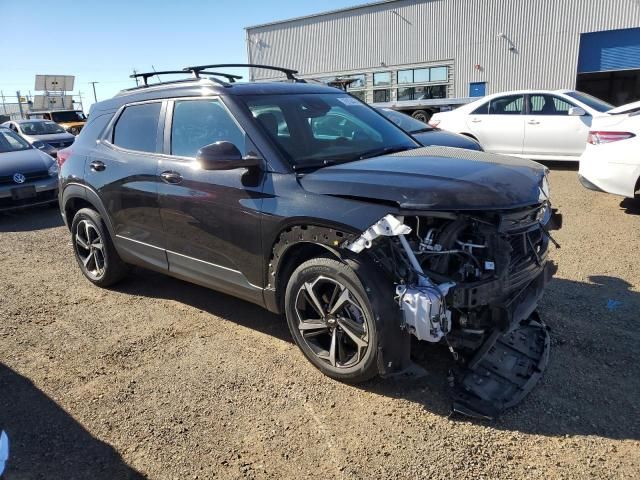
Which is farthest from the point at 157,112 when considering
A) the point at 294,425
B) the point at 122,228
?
the point at 294,425

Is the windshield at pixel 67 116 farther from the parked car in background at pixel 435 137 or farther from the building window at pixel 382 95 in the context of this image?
the parked car in background at pixel 435 137

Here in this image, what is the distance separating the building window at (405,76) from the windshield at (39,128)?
1921 centimetres

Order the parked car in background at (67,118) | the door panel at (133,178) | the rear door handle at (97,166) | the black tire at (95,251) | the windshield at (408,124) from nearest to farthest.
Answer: the door panel at (133,178), the rear door handle at (97,166), the black tire at (95,251), the windshield at (408,124), the parked car in background at (67,118)

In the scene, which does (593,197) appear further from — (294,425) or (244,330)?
(294,425)

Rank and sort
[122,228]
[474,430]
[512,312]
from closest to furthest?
[474,430]
[512,312]
[122,228]

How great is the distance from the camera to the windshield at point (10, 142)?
962 cm

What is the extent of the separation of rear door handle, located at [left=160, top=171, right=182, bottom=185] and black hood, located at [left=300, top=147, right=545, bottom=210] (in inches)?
45.5

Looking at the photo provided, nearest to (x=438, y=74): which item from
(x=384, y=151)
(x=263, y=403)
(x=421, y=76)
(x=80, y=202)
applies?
(x=421, y=76)

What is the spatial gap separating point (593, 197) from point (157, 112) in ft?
22.3

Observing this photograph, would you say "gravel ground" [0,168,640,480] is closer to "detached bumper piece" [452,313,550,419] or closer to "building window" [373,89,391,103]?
"detached bumper piece" [452,313,550,419]

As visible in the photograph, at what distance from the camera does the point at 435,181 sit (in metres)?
2.83

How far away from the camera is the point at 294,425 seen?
9.37 feet

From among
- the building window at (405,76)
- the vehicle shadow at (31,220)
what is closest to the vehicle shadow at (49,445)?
the vehicle shadow at (31,220)

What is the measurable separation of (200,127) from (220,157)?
79cm
